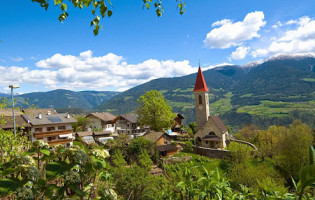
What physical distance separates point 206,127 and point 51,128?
27.4m

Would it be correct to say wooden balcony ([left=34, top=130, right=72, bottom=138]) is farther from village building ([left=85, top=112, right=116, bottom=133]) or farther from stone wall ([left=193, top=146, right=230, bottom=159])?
stone wall ([left=193, top=146, right=230, bottom=159])

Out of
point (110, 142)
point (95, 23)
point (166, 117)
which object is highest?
point (95, 23)

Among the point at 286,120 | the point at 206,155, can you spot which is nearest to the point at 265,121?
Result: the point at 286,120

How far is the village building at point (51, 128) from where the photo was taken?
2933cm

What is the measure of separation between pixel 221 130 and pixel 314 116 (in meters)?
111

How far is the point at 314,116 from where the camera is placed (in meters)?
112

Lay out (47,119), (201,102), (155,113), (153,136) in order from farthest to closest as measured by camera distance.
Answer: (201,102) < (155,113) < (153,136) < (47,119)

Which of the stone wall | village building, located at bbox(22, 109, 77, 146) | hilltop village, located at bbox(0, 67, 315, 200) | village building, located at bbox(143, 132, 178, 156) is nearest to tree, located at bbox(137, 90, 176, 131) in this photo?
hilltop village, located at bbox(0, 67, 315, 200)

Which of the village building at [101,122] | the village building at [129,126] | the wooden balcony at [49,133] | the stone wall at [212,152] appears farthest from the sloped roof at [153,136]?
the village building at [101,122]

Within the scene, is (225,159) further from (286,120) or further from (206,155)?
(286,120)

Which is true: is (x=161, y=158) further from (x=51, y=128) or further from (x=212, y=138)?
(x=51, y=128)

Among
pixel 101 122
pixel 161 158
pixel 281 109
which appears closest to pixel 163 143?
pixel 161 158

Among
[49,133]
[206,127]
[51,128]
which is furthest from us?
[206,127]

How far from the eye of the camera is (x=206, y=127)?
37.2 metres
